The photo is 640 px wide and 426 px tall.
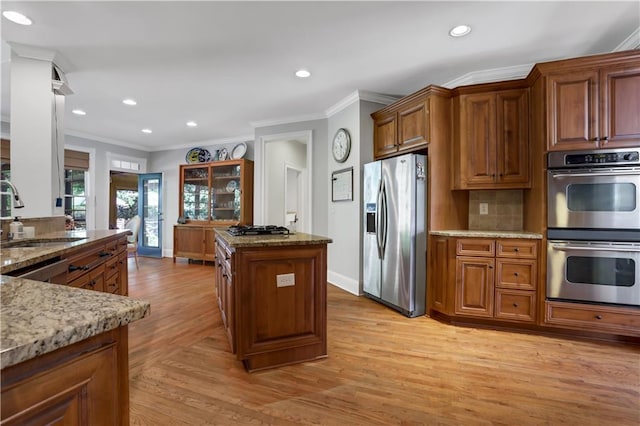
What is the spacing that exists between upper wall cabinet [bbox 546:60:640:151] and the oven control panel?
0.05 m

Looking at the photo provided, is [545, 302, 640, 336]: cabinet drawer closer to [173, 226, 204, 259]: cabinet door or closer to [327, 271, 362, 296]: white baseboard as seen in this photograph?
[327, 271, 362, 296]: white baseboard

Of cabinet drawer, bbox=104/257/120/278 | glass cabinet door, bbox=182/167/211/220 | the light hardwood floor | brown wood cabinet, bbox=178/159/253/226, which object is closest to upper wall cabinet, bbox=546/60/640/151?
the light hardwood floor

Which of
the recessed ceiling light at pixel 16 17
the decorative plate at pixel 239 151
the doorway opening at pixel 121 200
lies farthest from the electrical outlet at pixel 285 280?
the doorway opening at pixel 121 200

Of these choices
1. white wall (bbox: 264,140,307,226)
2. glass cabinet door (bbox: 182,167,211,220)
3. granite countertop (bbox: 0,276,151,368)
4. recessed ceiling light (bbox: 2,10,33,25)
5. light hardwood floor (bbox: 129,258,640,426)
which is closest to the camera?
granite countertop (bbox: 0,276,151,368)

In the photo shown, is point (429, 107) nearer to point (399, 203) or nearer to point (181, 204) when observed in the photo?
point (399, 203)

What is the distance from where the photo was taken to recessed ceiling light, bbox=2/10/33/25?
7.00 feet

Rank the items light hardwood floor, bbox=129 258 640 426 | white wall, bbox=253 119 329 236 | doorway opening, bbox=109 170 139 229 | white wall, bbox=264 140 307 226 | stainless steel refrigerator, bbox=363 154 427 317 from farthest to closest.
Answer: doorway opening, bbox=109 170 139 229
white wall, bbox=264 140 307 226
white wall, bbox=253 119 329 236
stainless steel refrigerator, bbox=363 154 427 317
light hardwood floor, bbox=129 258 640 426

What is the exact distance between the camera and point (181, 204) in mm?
6000

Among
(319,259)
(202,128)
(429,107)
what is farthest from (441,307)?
(202,128)

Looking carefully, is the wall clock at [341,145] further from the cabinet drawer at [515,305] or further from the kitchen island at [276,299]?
the cabinet drawer at [515,305]

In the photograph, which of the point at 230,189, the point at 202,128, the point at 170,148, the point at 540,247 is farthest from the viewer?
the point at 170,148

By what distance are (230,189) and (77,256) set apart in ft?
13.1

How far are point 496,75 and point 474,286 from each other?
2.14 meters

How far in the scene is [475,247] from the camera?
2672 mm
